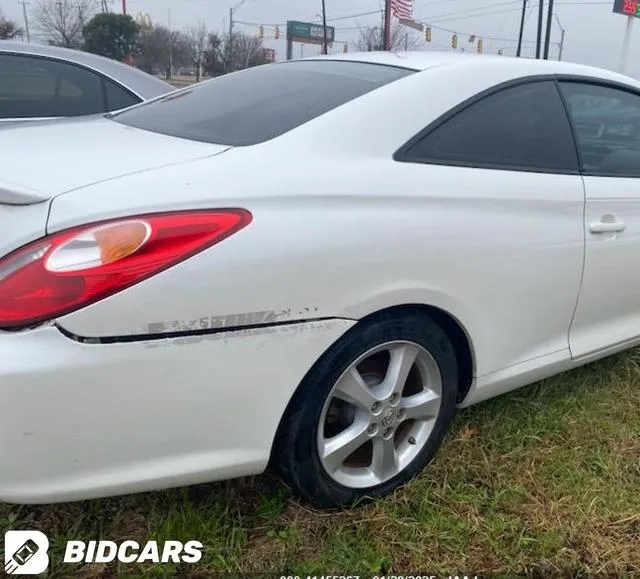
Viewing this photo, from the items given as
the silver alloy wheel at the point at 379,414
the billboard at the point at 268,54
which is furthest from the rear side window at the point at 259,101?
the billboard at the point at 268,54

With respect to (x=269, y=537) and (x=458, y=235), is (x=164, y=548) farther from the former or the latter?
(x=458, y=235)

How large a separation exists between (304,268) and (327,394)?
39cm

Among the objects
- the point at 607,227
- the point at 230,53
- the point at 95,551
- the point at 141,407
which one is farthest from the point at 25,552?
the point at 230,53

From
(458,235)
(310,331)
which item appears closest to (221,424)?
(310,331)

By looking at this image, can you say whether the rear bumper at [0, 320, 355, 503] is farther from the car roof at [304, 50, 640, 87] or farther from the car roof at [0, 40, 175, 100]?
the car roof at [0, 40, 175, 100]

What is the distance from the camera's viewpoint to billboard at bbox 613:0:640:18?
83.2 ft

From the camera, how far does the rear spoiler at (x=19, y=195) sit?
5.16 ft

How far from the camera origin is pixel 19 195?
1.58 m

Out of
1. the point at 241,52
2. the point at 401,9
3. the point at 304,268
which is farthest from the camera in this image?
the point at 241,52

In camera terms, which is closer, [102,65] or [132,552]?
[132,552]

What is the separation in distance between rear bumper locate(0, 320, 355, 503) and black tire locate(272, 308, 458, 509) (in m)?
0.06

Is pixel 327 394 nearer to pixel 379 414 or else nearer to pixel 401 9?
pixel 379 414

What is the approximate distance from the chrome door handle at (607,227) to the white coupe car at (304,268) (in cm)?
1

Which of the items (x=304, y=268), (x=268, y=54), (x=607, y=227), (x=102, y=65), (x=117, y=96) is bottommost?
(x=268, y=54)
